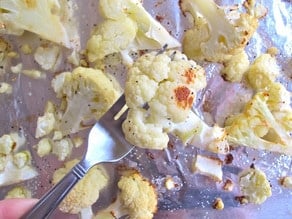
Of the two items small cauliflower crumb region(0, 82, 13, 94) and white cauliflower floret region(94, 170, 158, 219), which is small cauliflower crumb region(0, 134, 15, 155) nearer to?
small cauliflower crumb region(0, 82, 13, 94)

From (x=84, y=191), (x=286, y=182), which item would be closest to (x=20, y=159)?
(x=84, y=191)

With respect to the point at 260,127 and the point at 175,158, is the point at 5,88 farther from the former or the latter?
the point at 260,127

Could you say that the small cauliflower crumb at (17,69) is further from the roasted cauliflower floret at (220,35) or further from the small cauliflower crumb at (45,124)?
the roasted cauliflower floret at (220,35)

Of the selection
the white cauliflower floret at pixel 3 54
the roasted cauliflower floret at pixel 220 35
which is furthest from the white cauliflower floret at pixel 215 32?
the white cauliflower floret at pixel 3 54

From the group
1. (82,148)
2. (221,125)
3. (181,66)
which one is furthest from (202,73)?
(82,148)

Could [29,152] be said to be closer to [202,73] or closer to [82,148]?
[82,148]

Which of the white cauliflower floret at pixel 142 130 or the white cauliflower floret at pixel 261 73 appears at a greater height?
the white cauliflower floret at pixel 261 73

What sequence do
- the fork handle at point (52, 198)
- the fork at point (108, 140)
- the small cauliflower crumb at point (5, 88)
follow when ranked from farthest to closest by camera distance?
the small cauliflower crumb at point (5, 88), the fork at point (108, 140), the fork handle at point (52, 198)
